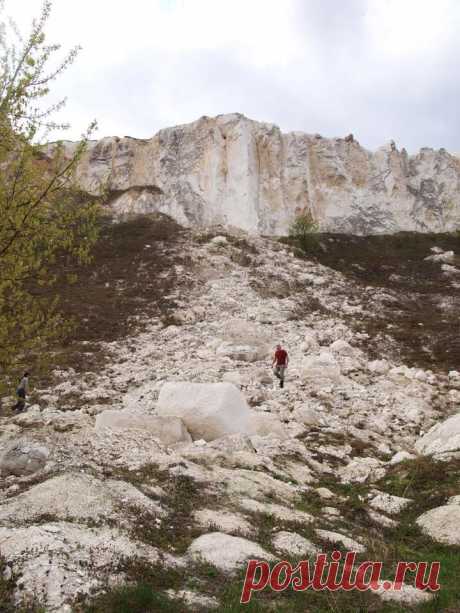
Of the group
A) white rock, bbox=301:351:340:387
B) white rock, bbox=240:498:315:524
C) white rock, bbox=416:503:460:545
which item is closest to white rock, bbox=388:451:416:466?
white rock, bbox=416:503:460:545

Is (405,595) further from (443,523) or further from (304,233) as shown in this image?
(304,233)

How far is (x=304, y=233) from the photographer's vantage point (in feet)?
154

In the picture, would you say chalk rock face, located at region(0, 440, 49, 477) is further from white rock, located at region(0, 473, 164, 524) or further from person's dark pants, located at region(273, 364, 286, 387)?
person's dark pants, located at region(273, 364, 286, 387)

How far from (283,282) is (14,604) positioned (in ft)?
90.0

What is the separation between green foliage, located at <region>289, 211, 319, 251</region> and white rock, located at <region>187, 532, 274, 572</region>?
1547 inches

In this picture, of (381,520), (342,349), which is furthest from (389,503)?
(342,349)

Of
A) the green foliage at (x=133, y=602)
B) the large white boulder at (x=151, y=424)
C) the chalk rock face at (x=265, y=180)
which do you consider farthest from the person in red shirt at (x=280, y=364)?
the chalk rock face at (x=265, y=180)

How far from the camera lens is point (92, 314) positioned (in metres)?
25.2

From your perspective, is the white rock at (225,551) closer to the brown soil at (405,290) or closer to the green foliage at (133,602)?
the green foliage at (133,602)

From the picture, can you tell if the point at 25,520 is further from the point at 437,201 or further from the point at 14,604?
the point at 437,201

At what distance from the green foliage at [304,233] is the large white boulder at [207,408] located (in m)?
33.5

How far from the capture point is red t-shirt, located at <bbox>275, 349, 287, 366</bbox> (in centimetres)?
1641

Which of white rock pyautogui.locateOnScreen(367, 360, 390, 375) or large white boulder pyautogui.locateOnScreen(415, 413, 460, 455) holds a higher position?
white rock pyautogui.locateOnScreen(367, 360, 390, 375)

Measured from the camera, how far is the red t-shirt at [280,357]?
16.4 m
